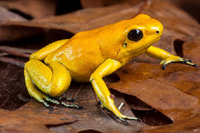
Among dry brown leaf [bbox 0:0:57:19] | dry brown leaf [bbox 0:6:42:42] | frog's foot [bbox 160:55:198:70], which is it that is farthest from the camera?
dry brown leaf [bbox 0:0:57:19]

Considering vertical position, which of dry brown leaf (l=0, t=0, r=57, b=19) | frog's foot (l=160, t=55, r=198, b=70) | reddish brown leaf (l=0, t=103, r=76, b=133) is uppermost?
dry brown leaf (l=0, t=0, r=57, b=19)

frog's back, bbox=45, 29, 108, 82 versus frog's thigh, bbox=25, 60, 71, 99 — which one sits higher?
frog's back, bbox=45, 29, 108, 82

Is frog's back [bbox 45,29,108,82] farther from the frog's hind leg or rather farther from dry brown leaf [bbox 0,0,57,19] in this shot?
dry brown leaf [bbox 0,0,57,19]

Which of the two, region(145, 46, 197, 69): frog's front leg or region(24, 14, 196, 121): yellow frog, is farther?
region(145, 46, 197, 69): frog's front leg

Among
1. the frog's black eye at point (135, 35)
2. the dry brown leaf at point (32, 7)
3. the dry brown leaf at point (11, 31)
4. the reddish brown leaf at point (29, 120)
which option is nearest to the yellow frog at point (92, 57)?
the frog's black eye at point (135, 35)

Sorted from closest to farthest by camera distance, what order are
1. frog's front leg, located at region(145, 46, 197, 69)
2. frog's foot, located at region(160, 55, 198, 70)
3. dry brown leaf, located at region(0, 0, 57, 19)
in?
1. frog's foot, located at region(160, 55, 198, 70)
2. frog's front leg, located at region(145, 46, 197, 69)
3. dry brown leaf, located at region(0, 0, 57, 19)

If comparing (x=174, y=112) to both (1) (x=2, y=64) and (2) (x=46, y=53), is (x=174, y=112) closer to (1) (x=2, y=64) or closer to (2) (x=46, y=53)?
(2) (x=46, y=53)

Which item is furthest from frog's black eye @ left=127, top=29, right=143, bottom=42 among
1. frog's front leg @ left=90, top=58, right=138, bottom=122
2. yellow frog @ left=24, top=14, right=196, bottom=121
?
frog's front leg @ left=90, top=58, right=138, bottom=122

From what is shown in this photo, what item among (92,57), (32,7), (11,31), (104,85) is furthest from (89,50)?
(32,7)

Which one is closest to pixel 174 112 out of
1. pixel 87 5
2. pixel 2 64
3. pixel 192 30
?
pixel 192 30
